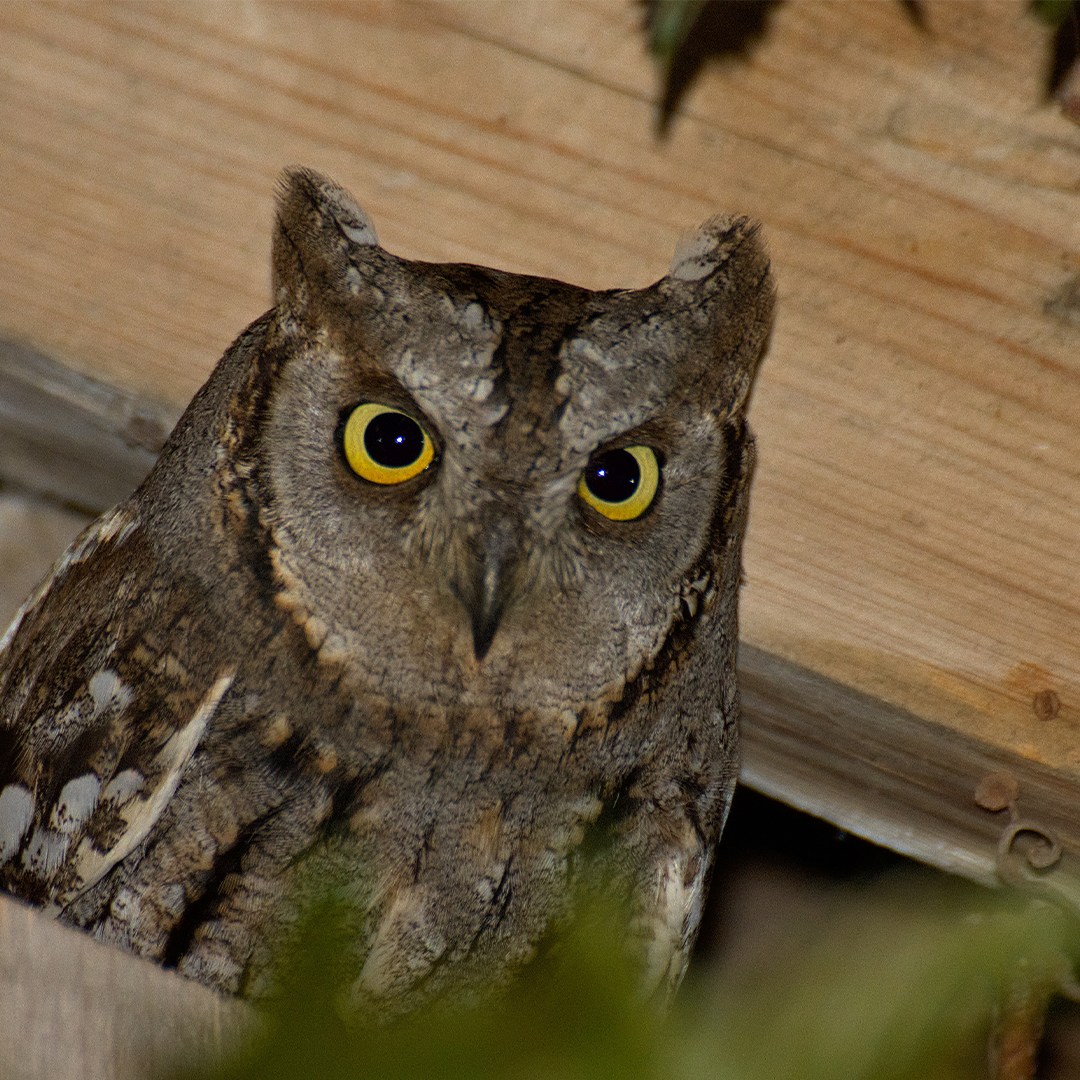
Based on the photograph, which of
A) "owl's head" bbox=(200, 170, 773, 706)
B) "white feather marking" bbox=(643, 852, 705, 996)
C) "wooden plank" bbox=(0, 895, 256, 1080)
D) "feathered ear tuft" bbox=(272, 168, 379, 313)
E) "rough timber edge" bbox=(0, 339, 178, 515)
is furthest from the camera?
"rough timber edge" bbox=(0, 339, 178, 515)

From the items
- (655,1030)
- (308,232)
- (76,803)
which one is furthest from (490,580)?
(655,1030)

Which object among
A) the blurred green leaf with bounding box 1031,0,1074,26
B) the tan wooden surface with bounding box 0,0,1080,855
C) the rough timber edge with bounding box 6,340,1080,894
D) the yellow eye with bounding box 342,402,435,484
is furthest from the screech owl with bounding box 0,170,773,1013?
the blurred green leaf with bounding box 1031,0,1074,26

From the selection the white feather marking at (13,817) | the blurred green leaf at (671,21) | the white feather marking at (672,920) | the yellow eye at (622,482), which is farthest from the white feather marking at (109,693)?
the blurred green leaf at (671,21)

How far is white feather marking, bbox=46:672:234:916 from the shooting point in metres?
1.42

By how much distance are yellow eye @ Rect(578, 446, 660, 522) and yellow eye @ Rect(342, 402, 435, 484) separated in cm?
20

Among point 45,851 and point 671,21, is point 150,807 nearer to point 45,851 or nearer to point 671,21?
point 45,851

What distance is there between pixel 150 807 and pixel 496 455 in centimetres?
64

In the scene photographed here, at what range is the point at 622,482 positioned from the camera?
4.60 ft

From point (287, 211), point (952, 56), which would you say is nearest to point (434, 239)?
point (287, 211)

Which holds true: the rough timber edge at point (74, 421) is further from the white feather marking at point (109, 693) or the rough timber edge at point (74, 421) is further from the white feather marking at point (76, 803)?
the white feather marking at point (76, 803)

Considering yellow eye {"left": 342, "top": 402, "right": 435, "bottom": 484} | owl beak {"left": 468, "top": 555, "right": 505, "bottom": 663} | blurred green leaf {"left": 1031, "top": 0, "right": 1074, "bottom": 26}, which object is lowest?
owl beak {"left": 468, "top": 555, "right": 505, "bottom": 663}

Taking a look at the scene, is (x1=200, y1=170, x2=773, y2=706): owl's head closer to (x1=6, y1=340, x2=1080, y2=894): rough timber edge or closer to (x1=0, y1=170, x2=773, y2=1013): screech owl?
(x1=0, y1=170, x2=773, y2=1013): screech owl

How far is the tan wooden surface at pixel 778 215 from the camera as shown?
1578 mm

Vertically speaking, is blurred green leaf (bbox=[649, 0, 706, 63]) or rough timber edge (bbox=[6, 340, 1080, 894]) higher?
blurred green leaf (bbox=[649, 0, 706, 63])
